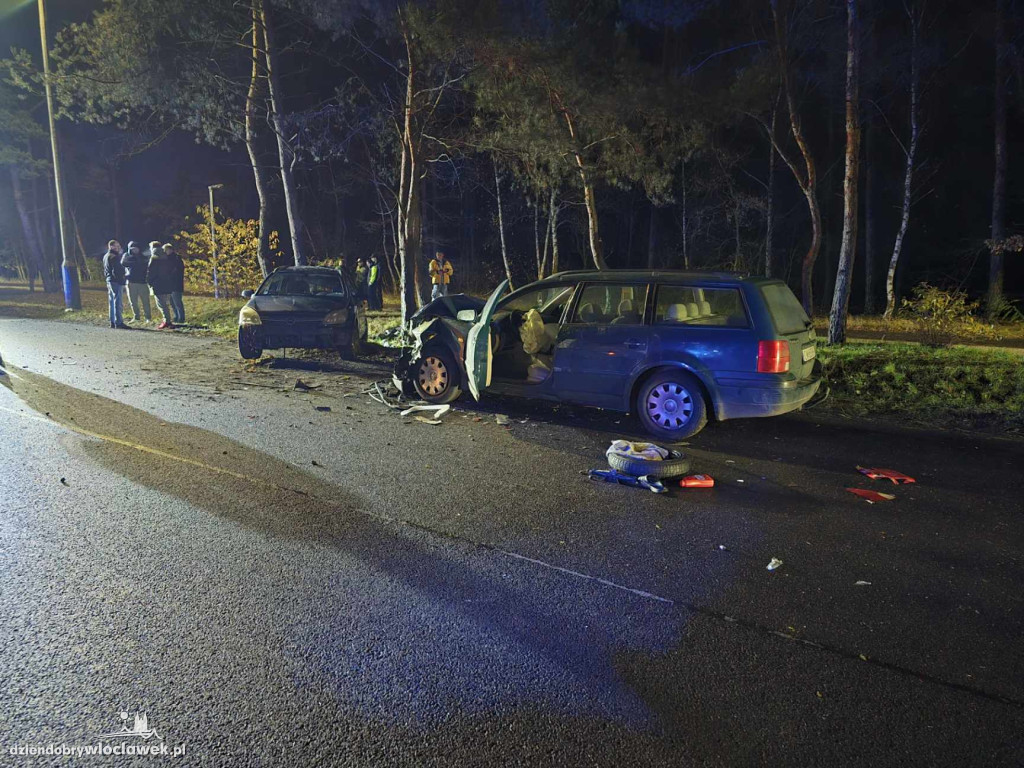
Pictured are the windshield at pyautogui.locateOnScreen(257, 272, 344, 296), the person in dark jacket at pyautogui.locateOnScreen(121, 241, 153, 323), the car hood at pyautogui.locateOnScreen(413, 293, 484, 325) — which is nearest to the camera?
the car hood at pyautogui.locateOnScreen(413, 293, 484, 325)

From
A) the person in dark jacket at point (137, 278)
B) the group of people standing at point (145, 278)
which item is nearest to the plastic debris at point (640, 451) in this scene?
the group of people standing at point (145, 278)

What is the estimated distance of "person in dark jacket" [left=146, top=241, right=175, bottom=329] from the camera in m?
17.0

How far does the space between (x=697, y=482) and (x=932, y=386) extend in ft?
17.7

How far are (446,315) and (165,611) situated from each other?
5725 millimetres

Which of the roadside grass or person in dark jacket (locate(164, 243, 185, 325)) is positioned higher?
person in dark jacket (locate(164, 243, 185, 325))

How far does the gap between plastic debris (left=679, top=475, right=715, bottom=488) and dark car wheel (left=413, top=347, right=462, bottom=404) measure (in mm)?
3601

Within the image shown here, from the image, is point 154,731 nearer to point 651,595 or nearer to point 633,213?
point 651,595

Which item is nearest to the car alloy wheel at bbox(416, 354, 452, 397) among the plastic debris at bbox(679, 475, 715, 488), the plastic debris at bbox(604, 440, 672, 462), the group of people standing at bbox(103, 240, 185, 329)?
the plastic debris at bbox(604, 440, 672, 462)

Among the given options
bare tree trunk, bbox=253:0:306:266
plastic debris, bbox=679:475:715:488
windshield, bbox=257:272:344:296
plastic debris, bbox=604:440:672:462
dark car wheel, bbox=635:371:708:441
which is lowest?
plastic debris, bbox=679:475:715:488

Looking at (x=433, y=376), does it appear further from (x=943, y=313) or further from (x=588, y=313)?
(x=943, y=313)

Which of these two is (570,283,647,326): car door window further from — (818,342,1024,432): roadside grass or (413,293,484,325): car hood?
(818,342,1024,432): roadside grass

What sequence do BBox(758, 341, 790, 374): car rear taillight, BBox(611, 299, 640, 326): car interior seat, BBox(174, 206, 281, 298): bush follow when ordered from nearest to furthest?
BBox(758, 341, 790, 374): car rear taillight
BBox(611, 299, 640, 326): car interior seat
BBox(174, 206, 281, 298): bush

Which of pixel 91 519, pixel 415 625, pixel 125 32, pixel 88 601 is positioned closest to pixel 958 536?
pixel 415 625

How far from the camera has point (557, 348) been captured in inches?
292
